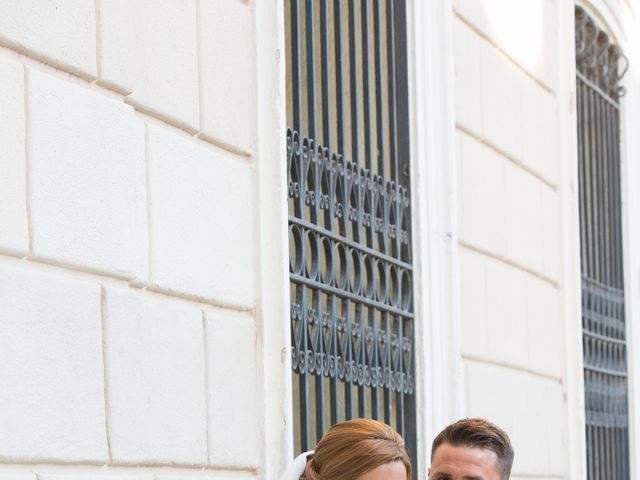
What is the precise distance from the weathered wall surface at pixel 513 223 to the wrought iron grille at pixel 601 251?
2.83 ft

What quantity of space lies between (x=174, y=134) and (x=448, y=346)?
2498 mm

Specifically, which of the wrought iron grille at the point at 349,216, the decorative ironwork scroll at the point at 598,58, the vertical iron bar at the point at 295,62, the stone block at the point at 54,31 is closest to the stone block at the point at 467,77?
the wrought iron grille at the point at 349,216

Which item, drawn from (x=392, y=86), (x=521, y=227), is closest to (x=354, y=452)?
(x=392, y=86)

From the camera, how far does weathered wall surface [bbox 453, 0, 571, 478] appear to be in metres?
7.37

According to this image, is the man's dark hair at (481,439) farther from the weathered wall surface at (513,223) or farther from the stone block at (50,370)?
the weathered wall surface at (513,223)

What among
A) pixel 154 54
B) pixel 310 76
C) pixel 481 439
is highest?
pixel 310 76

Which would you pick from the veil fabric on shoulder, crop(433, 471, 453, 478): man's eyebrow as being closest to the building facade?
the veil fabric on shoulder

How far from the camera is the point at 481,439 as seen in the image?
199 inches

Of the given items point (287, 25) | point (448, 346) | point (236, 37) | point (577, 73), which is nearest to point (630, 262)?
point (577, 73)

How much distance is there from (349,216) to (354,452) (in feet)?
6.56

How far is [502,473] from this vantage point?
507cm

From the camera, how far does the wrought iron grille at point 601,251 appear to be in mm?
9617

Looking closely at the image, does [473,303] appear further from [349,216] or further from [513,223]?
[349,216]

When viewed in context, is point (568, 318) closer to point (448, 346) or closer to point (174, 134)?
point (448, 346)
